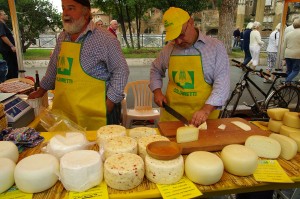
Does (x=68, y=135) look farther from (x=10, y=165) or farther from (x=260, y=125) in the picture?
(x=260, y=125)

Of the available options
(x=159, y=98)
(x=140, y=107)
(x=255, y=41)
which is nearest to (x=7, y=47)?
(x=140, y=107)

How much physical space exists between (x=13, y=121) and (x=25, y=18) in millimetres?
14733

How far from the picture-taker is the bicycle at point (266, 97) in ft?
16.2

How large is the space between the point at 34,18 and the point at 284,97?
14.1 m

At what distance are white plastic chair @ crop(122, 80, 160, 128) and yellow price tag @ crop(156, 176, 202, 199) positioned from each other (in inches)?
118

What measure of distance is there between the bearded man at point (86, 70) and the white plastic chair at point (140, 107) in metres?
1.89

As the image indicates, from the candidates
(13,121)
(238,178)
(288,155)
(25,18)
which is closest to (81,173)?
(238,178)

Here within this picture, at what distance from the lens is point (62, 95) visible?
7.51 feet

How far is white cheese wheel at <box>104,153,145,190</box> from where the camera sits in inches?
46.9

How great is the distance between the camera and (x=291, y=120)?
172cm

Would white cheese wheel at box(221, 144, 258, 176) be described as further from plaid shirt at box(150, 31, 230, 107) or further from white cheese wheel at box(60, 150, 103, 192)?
plaid shirt at box(150, 31, 230, 107)

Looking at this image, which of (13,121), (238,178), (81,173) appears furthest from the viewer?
(13,121)

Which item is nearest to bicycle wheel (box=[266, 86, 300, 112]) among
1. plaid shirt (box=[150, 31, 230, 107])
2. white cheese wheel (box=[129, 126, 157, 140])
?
plaid shirt (box=[150, 31, 230, 107])

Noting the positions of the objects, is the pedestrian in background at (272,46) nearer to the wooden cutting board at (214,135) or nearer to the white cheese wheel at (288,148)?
the wooden cutting board at (214,135)
